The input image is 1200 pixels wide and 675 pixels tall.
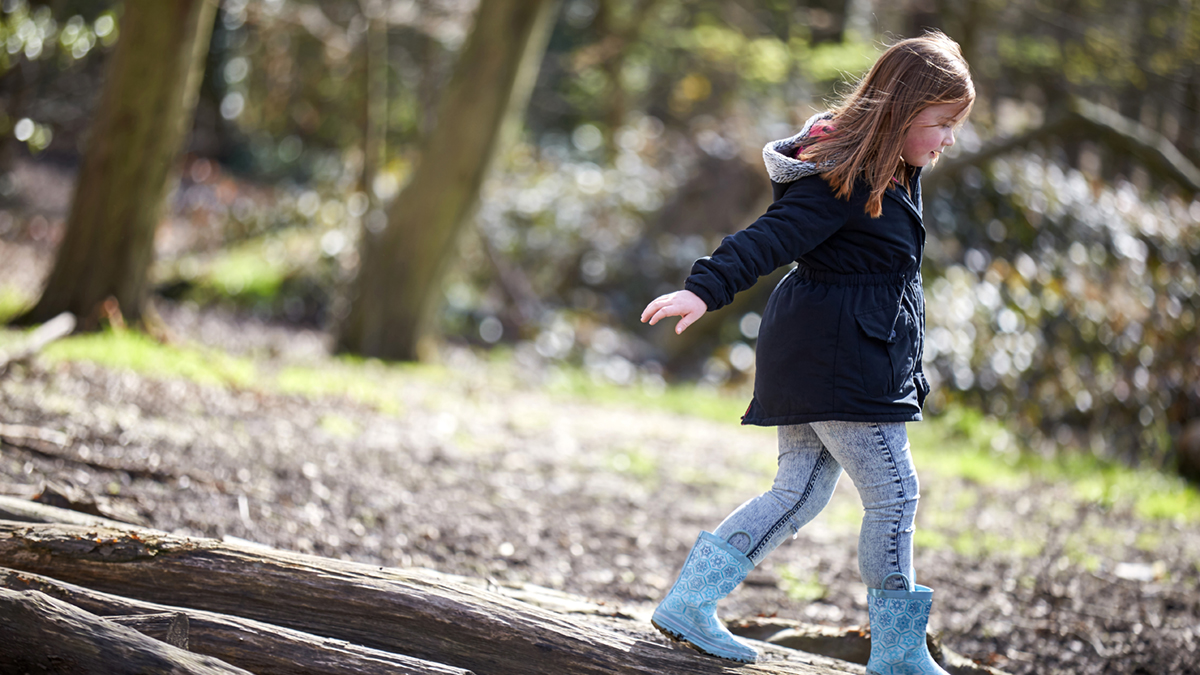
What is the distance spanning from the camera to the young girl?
2.31 meters

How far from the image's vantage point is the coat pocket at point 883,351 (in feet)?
7.60

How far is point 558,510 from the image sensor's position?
478cm

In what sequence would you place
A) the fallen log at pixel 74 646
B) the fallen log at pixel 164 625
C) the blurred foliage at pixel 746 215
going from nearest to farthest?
the fallen log at pixel 74 646
the fallen log at pixel 164 625
the blurred foliage at pixel 746 215

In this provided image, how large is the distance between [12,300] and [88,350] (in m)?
2.46

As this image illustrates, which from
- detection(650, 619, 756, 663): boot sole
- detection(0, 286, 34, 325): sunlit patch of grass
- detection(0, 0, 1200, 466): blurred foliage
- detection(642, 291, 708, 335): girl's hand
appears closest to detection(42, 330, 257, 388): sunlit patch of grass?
detection(0, 286, 34, 325): sunlit patch of grass

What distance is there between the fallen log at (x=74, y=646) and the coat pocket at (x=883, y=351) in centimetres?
157

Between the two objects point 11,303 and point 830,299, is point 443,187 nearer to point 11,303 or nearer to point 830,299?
point 11,303

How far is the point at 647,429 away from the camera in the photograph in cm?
720

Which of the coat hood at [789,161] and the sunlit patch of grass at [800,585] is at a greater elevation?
the coat hood at [789,161]

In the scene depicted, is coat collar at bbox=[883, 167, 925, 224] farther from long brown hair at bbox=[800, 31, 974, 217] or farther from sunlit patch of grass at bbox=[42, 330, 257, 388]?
sunlit patch of grass at bbox=[42, 330, 257, 388]

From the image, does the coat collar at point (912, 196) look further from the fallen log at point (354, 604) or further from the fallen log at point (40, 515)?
the fallen log at point (40, 515)

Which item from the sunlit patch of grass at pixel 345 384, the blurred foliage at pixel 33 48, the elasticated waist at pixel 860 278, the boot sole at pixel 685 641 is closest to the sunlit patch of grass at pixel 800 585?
the boot sole at pixel 685 641

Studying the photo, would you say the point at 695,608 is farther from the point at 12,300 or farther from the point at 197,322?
the point at 197,322

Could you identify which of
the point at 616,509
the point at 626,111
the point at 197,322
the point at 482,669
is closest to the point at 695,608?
the point at 482,669
